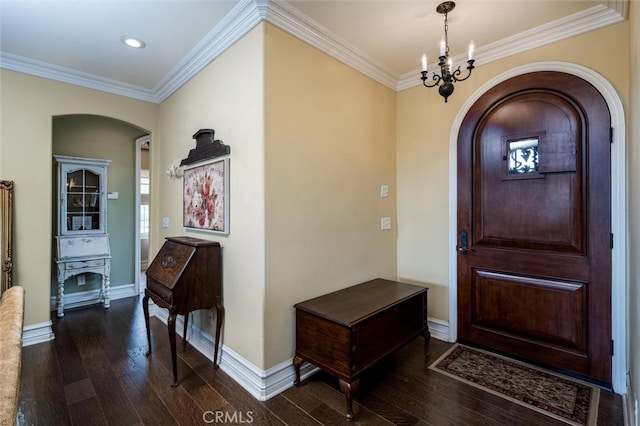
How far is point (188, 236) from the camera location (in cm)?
294

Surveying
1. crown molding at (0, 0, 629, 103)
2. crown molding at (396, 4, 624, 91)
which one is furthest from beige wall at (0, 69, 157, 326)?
crown molding at (396, 4, 624, 91)

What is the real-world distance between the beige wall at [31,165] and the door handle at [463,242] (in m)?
4.10

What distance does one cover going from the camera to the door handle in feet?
9.13

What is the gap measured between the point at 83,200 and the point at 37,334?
5.91ft

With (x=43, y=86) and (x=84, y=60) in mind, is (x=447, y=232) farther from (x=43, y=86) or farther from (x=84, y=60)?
(x=43, y=86)

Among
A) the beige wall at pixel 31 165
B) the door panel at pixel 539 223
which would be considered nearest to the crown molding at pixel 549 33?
the door panel at pixel 539 223

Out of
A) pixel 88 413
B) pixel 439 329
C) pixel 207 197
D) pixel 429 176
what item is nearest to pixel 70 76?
pixel 207 197

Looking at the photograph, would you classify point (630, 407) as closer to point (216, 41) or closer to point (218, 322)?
point (218, 322)

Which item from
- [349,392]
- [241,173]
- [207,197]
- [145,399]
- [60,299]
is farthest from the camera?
[60,299]

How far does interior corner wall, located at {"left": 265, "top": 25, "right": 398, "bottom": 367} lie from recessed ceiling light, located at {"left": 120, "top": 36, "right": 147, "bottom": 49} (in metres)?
1.24

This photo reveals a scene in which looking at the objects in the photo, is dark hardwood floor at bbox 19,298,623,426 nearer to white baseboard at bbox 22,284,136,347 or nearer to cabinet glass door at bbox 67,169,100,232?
white baseboard at bbox 22,284,136,347

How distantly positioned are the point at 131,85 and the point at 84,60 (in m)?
0.57

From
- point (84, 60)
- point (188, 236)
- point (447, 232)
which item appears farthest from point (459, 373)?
point (84, 60)

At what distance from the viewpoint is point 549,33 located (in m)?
2.33
